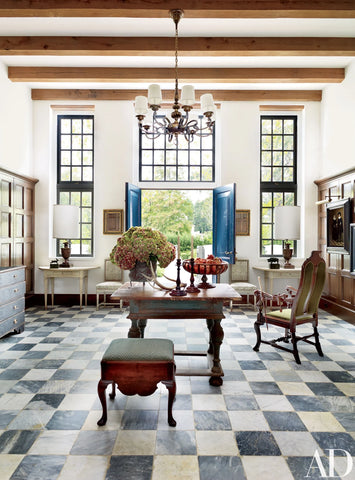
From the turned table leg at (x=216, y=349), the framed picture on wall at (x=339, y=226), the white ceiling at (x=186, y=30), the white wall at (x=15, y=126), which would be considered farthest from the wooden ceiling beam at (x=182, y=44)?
the turned table leg at (x=216, y=349)

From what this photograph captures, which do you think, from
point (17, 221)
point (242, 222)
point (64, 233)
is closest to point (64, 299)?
point (64, 233)

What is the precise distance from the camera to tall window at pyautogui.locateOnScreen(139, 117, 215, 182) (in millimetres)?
7273

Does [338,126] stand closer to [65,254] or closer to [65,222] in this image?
[65,222]

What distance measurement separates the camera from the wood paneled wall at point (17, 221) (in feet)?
18.5

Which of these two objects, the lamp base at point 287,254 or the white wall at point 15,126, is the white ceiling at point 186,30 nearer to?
the white wall at point 15,126

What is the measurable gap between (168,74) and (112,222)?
9.97 ft

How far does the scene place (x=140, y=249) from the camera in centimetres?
307

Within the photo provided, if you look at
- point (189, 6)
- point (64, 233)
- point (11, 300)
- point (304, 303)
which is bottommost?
point (11, 300)

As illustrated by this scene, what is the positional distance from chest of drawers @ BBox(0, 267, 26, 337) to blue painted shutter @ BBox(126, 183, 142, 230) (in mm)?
2123

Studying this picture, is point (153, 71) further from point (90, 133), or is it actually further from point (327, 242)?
point (327, 242)

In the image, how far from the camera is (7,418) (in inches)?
101

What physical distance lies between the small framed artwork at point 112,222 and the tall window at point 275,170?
302 centimetres

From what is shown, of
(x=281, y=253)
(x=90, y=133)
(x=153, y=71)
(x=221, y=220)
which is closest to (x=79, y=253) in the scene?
(x=90, y=133)

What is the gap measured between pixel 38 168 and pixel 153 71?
3.08 m
